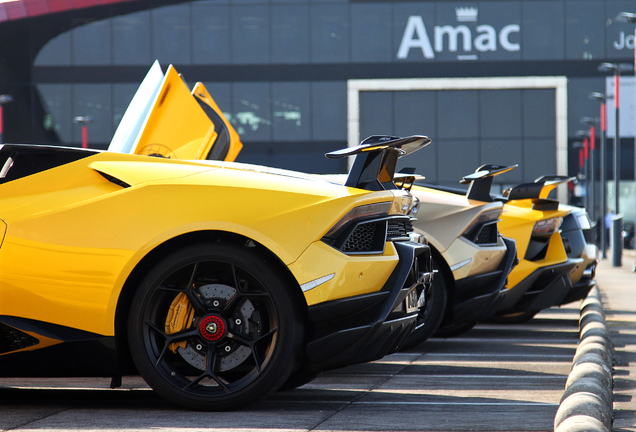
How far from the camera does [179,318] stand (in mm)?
4254

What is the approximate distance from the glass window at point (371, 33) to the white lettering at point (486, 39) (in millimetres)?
4091

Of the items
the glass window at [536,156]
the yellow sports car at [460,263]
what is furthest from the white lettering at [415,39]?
the yellow sports car at [460,263]

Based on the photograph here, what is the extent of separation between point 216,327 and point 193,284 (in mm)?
233

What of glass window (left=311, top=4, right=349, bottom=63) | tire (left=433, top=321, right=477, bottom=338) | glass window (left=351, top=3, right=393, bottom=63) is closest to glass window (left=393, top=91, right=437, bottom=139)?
glass window (left=351, top=3, right=393, bottom=63)

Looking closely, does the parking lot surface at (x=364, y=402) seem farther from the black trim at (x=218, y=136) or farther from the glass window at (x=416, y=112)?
the glass window at (x=416, y=112)

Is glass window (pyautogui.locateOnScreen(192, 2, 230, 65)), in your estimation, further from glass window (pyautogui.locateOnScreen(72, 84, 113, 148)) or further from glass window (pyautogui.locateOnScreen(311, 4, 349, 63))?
glass window (pyautogui.locateOnScreen(72, 84, 113, 148))

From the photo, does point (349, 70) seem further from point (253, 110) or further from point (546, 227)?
point (546, 227)

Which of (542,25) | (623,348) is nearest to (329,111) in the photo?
(542,25)

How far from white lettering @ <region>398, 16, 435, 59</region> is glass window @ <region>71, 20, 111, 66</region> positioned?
1343 cm

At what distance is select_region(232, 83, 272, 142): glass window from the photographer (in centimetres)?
4150

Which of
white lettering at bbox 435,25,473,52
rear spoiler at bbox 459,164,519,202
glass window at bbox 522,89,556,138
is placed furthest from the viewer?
glass window at bbox 522,89,556,138

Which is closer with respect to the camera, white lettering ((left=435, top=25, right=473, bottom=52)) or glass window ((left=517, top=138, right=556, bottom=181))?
white lettering ((left=435, top=25, right=473, bottom=52))

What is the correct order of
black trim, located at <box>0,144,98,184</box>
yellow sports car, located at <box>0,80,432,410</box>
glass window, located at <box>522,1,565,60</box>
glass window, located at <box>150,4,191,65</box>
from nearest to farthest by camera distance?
yellow sports car, located at <box>0,80,432,410</box> → black trim, located at <box>0,144,98,184</box> → glass window, located at <box>150,4,191,65</box> → glass window, located at <box>522,1,565,60</box>

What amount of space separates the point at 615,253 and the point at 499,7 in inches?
673
